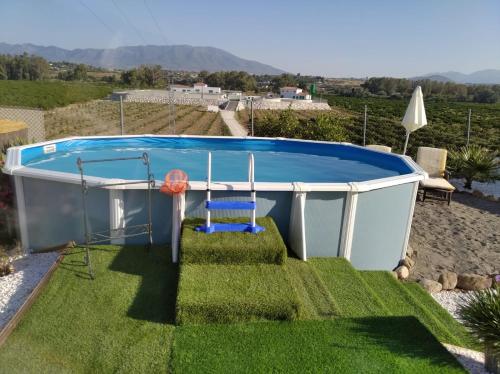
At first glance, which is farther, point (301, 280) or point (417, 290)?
point (417, 290)

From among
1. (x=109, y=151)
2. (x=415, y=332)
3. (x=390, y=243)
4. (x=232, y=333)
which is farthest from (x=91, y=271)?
(x=109, y=151)

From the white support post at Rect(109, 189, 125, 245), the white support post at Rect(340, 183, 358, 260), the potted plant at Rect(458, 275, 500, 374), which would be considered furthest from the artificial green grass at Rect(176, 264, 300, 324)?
the potted plant at Rect(458, 275, 500, 374)

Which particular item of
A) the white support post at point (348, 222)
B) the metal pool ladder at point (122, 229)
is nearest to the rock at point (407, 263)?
the white support post at point (348, 222)

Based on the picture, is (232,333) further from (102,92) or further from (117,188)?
(102,92)

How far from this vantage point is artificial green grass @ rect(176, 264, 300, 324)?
369cm

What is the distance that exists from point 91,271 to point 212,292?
162 centimetres

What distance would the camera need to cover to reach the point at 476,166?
10375 mm

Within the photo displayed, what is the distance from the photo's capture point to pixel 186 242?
4.43 m

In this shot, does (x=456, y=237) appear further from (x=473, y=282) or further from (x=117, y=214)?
(x=117, y=214)

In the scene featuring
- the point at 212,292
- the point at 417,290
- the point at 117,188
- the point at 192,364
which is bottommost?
the point at 417,290

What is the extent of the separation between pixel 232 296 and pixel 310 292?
1.01m

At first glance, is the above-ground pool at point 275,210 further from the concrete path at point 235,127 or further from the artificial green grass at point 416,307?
the concrete path at point 235,127

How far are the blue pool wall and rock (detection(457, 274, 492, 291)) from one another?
140 cm

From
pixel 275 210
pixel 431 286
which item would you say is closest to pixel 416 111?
pixel 431 286
